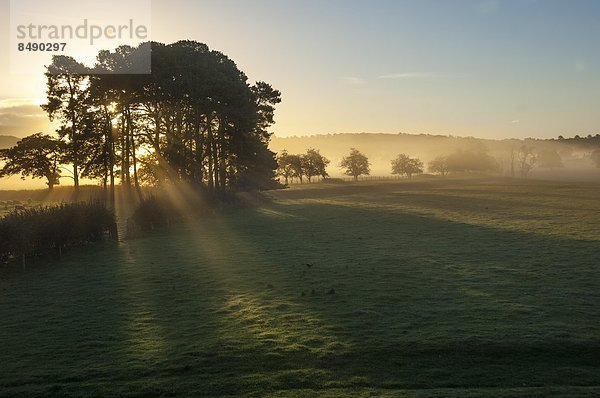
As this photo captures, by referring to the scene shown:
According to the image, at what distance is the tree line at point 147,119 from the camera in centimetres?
5512

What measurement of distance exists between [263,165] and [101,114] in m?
28.5

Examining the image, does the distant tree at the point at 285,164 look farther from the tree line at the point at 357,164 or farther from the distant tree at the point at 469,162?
the distant tree at the point at 469,162

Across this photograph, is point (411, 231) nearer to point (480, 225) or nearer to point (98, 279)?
point (480, 225)

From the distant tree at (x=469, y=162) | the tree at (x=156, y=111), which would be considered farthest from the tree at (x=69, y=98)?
the distant tree at (x=469, y=162)

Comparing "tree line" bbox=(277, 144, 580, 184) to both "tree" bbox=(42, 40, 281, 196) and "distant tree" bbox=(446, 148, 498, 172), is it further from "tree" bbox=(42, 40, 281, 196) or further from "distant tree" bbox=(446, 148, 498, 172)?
"tree" bbox=(42, 40, 281, 196)

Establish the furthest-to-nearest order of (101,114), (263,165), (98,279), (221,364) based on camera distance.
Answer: (263,165) → (101,114) → (98,279) → (221,364)

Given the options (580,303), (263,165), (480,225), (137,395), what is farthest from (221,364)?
(263,165)

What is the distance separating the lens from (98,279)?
73.6 feet

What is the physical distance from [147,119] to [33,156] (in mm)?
19171

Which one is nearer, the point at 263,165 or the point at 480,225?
the point at 480,225

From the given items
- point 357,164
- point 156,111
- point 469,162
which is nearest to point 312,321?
point 156,111

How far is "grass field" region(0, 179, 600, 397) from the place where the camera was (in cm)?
1088

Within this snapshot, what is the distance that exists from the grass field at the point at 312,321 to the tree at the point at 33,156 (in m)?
44.2

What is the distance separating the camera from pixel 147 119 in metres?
62.5
